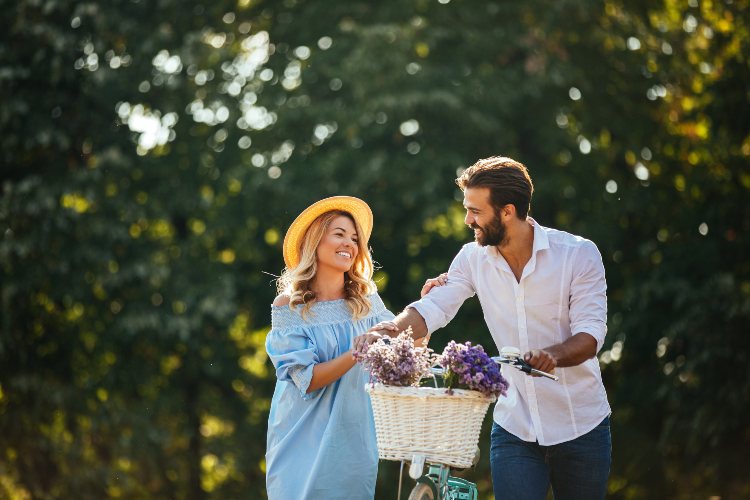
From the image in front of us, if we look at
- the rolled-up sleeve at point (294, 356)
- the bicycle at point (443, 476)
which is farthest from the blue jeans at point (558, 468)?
the rolled-up sleeve at point (294, 356)

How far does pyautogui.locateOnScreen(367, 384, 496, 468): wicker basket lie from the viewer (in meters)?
4.00

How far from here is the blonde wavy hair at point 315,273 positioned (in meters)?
5.02

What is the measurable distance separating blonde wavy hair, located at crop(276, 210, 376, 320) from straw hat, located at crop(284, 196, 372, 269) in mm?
18

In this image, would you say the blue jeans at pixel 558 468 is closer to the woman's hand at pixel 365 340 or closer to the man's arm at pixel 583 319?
the man's arm at pixel 583 319

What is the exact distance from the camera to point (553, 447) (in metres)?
4.61

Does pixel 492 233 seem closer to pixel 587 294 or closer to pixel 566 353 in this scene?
pixel 587 294

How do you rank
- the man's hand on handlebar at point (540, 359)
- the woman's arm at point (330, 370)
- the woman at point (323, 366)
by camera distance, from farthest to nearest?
1. the woman at point (323, 366)
2. the woman's arm at point (330, 370)
3. the man's hand on handlebar at point (540, 359)

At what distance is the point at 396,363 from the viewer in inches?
160

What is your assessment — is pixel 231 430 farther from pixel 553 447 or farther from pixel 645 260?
pixel 553 447

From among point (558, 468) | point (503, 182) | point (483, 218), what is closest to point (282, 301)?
point (483, 218)

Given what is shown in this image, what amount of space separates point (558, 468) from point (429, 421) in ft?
2.76

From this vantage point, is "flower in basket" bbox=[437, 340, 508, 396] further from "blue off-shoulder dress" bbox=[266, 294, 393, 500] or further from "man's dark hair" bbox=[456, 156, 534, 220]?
"blue off-shoulder dress" bbox=[266, 294, 393, 500]

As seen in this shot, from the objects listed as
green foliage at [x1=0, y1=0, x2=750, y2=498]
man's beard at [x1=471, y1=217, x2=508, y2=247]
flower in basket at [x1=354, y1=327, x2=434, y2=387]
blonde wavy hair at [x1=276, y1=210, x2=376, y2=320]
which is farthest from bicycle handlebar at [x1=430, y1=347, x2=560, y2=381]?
green foliage at [x1=0, y1=0, x2=750, y2=498]

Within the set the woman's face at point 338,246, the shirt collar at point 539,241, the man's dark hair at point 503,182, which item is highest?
the man's dark hair at point 503,182
